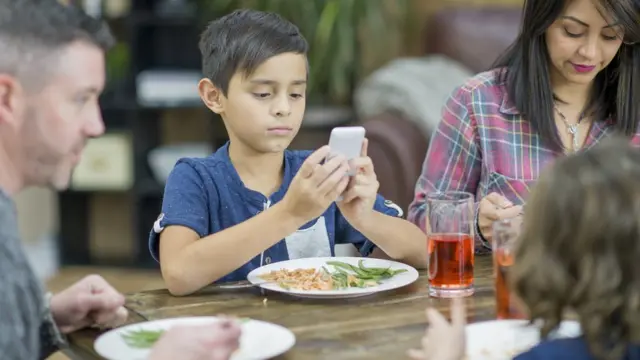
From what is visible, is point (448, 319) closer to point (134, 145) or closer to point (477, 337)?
point (477, 337)

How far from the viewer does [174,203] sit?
1.76m

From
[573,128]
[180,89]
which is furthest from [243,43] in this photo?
[180,89]

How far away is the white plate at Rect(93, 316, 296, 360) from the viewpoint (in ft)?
4.20

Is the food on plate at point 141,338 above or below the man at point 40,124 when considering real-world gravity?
below

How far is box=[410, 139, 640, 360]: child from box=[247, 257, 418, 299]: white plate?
0.45 meters

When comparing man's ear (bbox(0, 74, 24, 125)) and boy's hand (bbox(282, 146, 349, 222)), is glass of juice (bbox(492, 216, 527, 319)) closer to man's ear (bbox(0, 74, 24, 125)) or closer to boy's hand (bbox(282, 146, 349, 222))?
boy's hand (bbox(282, 146, 349, 222))

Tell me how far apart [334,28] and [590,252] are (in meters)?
3.34

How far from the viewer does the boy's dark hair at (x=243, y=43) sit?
180cm

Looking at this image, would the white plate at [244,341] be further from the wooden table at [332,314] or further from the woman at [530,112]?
the woman at [530,112]

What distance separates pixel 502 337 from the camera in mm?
1337

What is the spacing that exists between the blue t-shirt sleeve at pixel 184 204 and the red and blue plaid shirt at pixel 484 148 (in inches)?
19.5

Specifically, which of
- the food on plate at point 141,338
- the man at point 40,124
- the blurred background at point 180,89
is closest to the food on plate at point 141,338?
the food on plate at point 141,338

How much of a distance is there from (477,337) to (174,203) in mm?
645

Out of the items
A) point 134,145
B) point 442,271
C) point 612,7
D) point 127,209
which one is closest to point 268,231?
point 442,271
